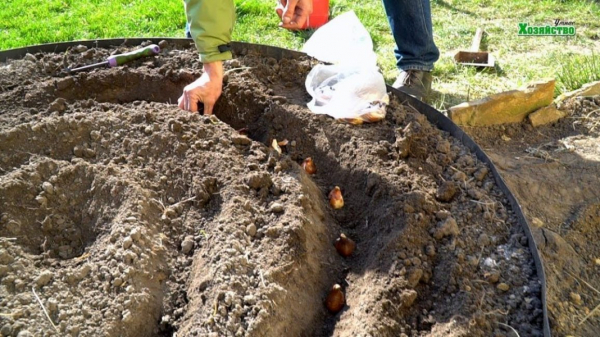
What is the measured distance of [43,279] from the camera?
175 cm

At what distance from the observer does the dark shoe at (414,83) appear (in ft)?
10.6

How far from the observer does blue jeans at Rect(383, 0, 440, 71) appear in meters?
3.17

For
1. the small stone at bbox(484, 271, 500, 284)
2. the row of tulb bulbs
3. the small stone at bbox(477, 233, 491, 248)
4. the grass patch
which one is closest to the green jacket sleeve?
the row of tulb bulbs

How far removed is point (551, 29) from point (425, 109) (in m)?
2.31

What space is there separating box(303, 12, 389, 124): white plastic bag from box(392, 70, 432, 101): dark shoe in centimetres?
34

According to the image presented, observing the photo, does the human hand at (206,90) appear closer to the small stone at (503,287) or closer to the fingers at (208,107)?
the fingers at (208,107)

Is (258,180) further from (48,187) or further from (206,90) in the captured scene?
(48,187)

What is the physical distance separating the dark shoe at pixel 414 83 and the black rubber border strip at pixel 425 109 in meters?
0.56

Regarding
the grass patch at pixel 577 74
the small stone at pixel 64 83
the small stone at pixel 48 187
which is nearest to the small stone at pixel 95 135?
the small stone at pixel 48 187

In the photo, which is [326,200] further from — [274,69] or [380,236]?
[274,69]

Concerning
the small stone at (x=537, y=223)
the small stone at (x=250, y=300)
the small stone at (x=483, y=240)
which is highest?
the small stone at (x=250, y=300)

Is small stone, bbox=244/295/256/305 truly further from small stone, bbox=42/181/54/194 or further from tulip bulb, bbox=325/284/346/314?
small stone, bbox=42/181/54/194

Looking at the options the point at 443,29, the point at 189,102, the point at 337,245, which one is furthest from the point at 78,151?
the point at 443,29

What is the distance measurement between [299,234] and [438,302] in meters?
0.50
